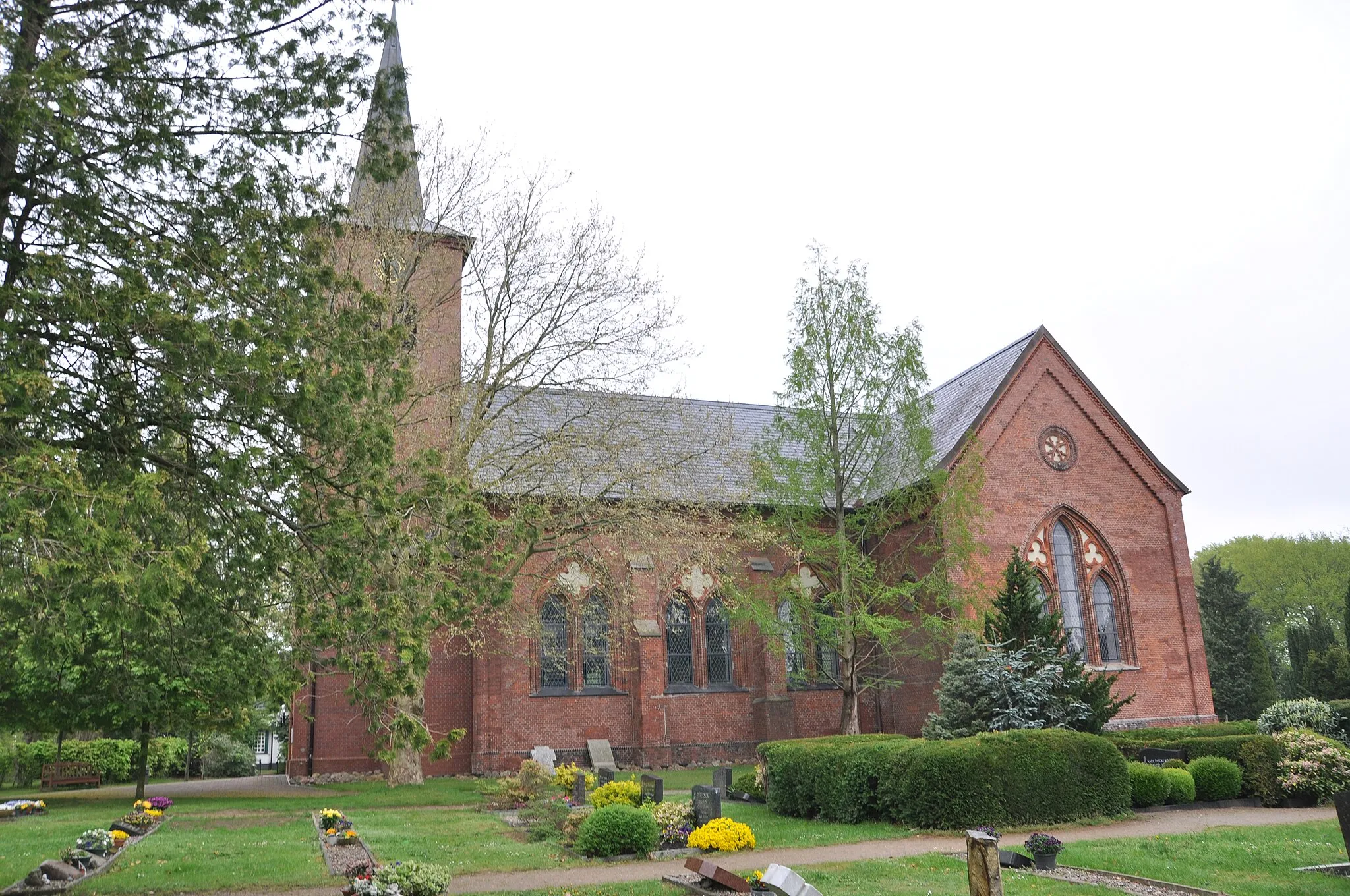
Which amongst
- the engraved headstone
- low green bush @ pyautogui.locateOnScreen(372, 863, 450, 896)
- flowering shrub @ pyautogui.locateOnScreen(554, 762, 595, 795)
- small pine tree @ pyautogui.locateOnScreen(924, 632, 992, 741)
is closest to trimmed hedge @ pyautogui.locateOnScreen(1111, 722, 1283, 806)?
small pine tree @ pyautogui.locateOnScreen(924, 632, 992, 741)

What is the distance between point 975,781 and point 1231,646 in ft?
92.7

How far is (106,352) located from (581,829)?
8.48 meters

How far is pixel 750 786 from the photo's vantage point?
63.0 ft

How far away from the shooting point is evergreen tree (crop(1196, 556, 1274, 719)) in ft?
118

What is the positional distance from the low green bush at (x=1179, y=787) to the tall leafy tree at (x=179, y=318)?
14.6 metres

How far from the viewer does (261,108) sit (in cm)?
879

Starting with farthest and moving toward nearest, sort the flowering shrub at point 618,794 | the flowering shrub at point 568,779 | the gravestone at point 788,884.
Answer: the flowering shrub at point 568,779
the flowering shrub at point 618,794
the gravestone at point 788,884

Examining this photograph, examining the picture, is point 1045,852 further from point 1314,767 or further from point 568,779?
point 568,779

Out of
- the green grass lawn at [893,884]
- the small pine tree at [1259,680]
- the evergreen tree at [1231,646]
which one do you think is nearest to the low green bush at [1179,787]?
the green grass lawn at [893,884]

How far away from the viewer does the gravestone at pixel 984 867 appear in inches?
288

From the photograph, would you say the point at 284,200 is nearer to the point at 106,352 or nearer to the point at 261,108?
the point at 261,108

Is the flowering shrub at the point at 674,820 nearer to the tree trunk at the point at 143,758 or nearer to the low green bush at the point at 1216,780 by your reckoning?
the low green bush at the point at 1216,780

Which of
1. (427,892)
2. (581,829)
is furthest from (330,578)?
(581,829)

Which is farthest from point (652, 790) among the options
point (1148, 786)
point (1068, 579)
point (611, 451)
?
point (1068, 579)
